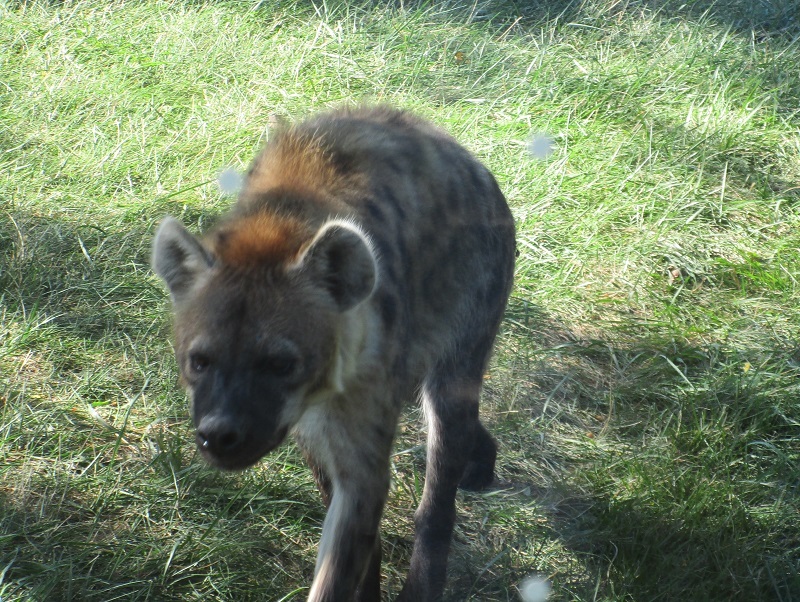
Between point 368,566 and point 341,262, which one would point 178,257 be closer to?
point 341,262

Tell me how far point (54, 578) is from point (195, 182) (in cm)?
223

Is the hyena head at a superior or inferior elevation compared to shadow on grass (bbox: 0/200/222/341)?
superior

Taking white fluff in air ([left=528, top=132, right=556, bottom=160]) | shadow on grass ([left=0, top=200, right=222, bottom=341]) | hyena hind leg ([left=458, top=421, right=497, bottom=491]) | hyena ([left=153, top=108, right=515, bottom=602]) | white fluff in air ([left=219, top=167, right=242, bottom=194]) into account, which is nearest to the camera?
hyena ([left=153, top=108, right=515, bottom=602])

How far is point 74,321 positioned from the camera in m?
3.61

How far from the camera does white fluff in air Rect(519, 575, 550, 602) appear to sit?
2850 millimetres

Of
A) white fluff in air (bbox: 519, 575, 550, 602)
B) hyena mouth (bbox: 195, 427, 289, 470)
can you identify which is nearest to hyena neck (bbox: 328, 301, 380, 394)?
hyena mouth (bbox: 195, 427, 289, 470)

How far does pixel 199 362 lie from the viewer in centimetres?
206

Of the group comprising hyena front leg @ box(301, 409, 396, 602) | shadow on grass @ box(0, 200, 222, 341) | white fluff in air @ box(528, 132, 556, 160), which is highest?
hyena front leg @ box(301, 409, 396, 602)

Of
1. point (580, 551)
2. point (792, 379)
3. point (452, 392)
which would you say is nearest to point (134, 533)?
point (452, 392)

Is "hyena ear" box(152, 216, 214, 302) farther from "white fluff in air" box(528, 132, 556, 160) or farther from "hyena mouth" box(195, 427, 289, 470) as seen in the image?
"white fluff in air" box(528, 132, 556, 160)

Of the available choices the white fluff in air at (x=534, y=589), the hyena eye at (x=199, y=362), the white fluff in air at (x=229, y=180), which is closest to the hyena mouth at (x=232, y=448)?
the hyena eye at (x=199, y=362)

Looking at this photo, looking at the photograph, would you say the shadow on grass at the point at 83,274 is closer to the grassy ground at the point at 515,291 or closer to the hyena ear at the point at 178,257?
the grassy ground at the point at 515,291

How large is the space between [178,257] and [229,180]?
2.23 m

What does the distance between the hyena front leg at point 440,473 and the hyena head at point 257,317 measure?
78 centimetres
